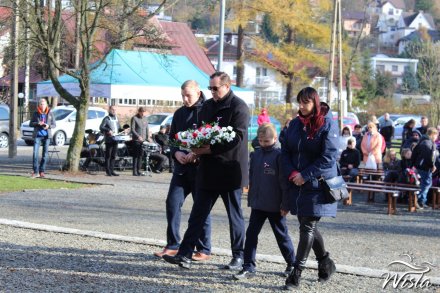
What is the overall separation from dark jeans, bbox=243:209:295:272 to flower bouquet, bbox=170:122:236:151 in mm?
860

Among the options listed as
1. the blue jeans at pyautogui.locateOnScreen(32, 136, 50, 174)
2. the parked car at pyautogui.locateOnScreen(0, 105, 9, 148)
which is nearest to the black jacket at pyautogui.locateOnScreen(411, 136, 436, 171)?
the blue jeans at pyautogui.locateOnScreen(32, 136, 50, 174)

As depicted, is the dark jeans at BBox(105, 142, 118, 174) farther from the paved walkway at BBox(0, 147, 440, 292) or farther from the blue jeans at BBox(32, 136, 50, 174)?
the paved walkway at BBox(0, 147, 440, 292)

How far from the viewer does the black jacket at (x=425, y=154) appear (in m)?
17.4

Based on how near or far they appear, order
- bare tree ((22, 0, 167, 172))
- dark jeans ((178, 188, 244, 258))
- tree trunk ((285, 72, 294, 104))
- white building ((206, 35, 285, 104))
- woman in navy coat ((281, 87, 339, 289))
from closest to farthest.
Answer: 1. woman in navy coat ((281, 87, 339, 289))
2. dark jeans ((178, 188, 244, 258))
3. bare tree ((22, 0, 167, 172))
4. tree trunk ((285, 72, 294, 104))
5. white building ((206, 35, 285, 104))

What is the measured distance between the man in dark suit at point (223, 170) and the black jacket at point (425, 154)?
9.24 meters

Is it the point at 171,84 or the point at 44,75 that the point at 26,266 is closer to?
the point at 171,84

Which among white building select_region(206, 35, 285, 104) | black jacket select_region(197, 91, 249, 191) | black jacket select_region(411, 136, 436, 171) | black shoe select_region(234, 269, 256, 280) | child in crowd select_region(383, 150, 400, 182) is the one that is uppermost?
white building select_region(206, 35, 285, 104)

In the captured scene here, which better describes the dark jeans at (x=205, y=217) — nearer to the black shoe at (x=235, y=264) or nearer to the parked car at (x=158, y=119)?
the black shoe at (x=235, y=264)

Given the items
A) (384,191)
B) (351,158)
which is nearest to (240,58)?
(351,158)

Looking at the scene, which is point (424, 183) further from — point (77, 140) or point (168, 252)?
point (77, 140)

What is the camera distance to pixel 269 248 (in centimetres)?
1105

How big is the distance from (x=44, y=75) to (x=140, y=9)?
23.5 m

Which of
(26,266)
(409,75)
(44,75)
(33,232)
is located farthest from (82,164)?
(409,75)

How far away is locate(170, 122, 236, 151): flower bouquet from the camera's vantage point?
28.3 feet
